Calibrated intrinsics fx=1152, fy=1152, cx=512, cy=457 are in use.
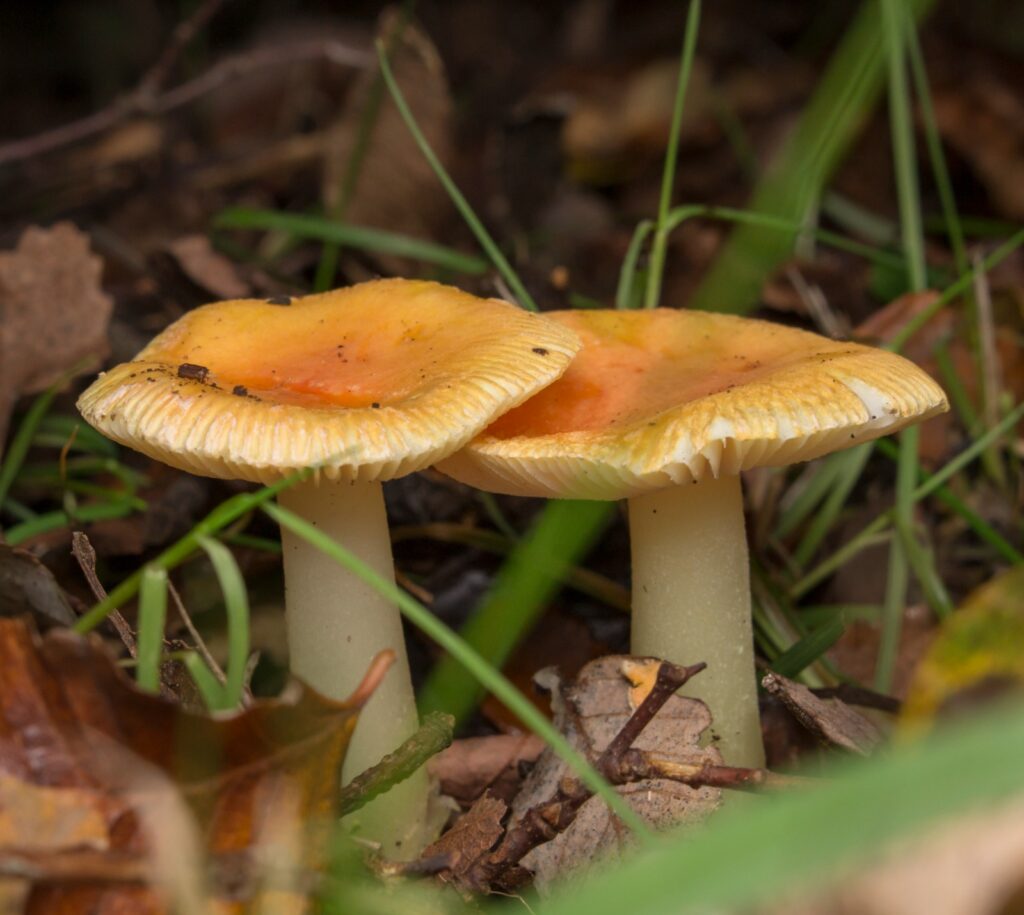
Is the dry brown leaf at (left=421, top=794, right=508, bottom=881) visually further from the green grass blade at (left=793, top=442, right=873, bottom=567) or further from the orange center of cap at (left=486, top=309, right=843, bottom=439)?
the green grass blade at (left=793, top=442, right=873, bottom=567)

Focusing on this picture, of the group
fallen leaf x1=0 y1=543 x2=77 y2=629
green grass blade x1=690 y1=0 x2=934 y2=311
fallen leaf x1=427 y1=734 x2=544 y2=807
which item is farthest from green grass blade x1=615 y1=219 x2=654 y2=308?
fallen leaf x1=0 y1=543 x2=77 y2=629

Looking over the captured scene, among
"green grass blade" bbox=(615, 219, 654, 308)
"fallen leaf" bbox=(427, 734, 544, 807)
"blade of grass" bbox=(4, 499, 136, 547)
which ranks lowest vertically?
"fallen leaf" bbox=(427, 734, 544, 807)

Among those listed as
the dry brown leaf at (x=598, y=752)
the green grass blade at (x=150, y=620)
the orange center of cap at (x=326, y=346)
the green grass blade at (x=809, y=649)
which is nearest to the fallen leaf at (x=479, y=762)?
the dry brown leaf at (x=598, y=752)

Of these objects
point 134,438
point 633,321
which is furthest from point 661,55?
point 134,438

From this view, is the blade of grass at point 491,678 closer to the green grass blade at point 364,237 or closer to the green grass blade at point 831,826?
the green grass blade at point 831,826

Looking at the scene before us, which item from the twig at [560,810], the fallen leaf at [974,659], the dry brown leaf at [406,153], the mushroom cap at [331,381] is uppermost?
the dry brown leaf at [406,153]

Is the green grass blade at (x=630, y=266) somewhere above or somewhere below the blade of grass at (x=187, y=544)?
above
